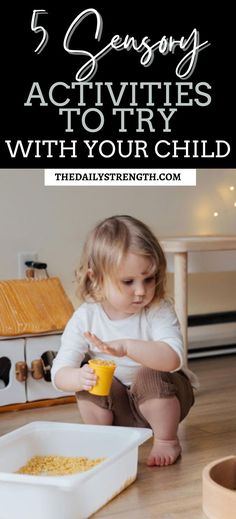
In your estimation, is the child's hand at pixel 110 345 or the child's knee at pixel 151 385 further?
the child's knee at pixel 151 385

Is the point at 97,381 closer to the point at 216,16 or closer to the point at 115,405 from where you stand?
the point at 115,405

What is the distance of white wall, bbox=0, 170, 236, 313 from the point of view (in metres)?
2.36

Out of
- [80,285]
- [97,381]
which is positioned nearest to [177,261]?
[80,285]

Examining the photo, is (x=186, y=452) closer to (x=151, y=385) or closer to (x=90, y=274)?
(x=151, y=385)

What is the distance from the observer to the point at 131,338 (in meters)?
1.55

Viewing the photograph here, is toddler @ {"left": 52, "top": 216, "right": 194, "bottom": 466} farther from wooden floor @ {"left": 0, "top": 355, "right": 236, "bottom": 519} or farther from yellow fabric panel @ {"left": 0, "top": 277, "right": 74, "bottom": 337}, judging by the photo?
yellow fabric panel @ {"left": 0, "top": 277, "right": 74, "bottom": 337}

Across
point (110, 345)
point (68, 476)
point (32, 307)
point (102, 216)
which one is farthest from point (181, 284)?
point (68, 476)

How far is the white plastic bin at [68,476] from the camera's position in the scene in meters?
1.15

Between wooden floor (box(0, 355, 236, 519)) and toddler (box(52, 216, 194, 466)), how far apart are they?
0.06 metres

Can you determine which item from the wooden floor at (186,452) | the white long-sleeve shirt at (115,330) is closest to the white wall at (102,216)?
the wooden floor at (186,452)

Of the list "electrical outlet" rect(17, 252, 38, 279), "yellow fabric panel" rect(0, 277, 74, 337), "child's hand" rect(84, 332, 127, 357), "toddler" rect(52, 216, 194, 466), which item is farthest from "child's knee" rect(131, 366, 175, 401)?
"electrical outlet" rect(17, 252, 38, 279)

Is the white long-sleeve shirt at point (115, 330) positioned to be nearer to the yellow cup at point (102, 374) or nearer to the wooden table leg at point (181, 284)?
the yellow cup at point (102, 374)

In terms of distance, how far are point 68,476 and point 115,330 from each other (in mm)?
472

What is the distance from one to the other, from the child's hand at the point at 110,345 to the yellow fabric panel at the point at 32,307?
24.1 inches
